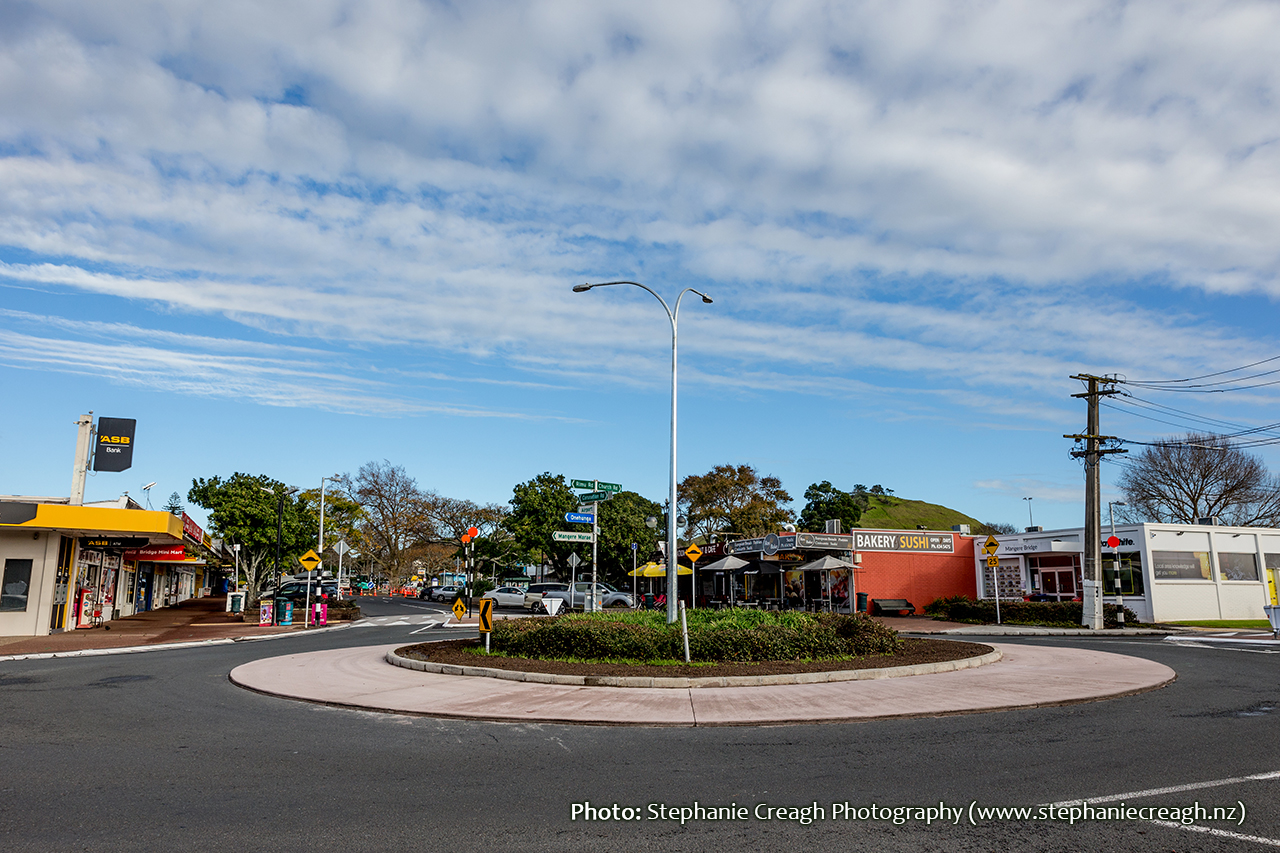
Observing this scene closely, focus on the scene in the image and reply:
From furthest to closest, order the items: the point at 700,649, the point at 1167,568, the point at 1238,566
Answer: the point at 1238,566, the point at 1167,568, the point at 700,649

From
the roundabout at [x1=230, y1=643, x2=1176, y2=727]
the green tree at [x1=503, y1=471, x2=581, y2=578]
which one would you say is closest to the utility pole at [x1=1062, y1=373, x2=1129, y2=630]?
the roundabout at [x1=230, y1=643, x2=1176, y2=727]

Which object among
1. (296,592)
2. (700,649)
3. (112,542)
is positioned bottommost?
(296,592)

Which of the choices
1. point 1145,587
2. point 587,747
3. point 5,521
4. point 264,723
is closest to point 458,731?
point 587,747

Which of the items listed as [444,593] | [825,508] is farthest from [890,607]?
[825,508]

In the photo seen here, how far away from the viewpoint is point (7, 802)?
586 cm

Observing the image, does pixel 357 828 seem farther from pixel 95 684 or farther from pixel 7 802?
pixel 95 684

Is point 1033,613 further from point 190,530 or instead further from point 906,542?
point 190,530

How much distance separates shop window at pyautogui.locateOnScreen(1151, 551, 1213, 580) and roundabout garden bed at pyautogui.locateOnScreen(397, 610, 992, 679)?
20.2m

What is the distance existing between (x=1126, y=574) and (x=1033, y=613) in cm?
622

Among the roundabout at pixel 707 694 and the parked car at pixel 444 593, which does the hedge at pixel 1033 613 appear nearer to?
the roundabout at pixel 707 694

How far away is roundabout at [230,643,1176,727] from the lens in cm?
959

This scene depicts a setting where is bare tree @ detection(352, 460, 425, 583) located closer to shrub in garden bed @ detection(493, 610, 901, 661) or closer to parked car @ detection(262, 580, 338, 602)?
parked car @ detection(262, 580, 338, 602)

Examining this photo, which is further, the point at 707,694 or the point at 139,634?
the point at 139,634

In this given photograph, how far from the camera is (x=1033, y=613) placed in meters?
28.9
